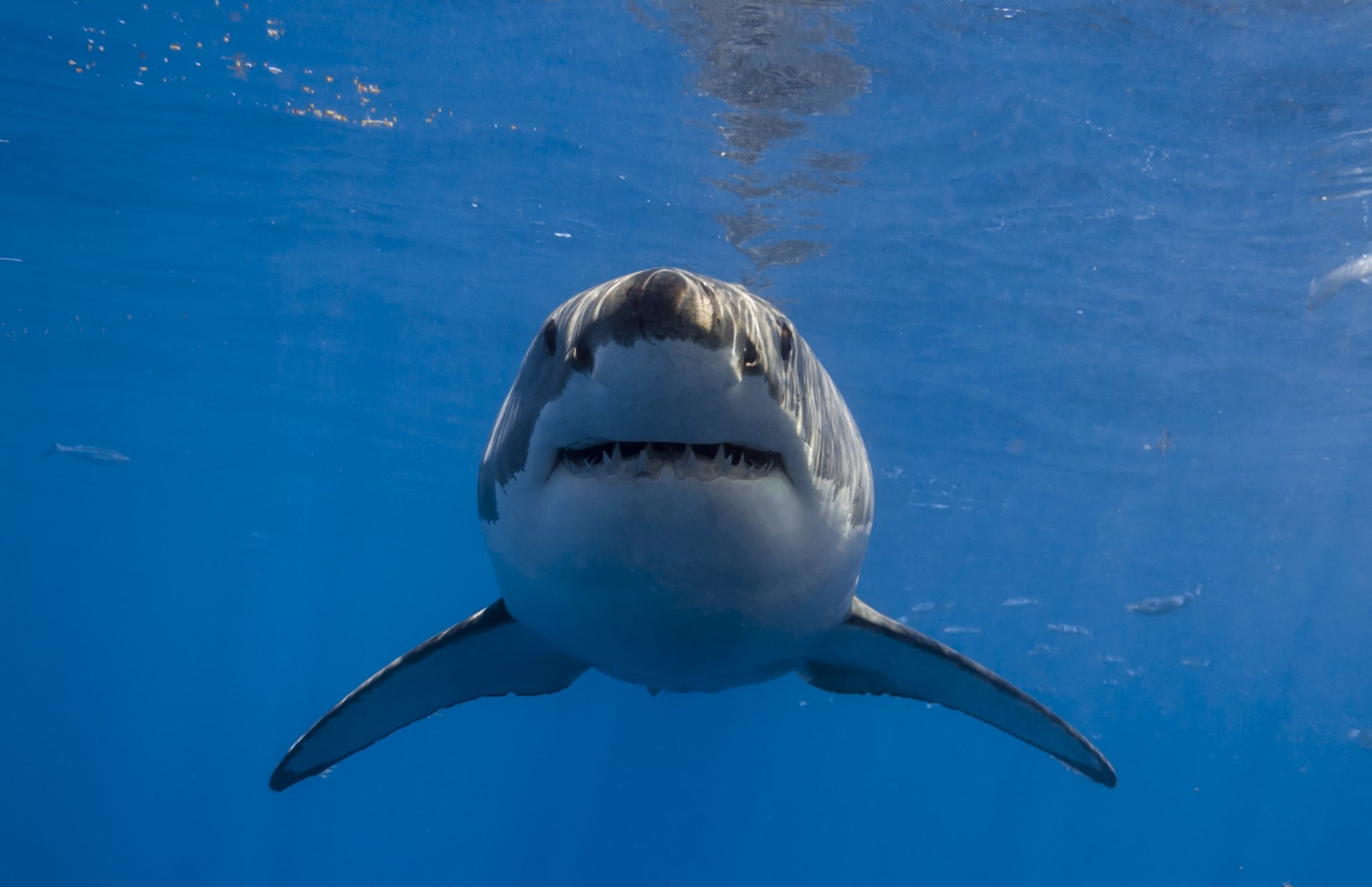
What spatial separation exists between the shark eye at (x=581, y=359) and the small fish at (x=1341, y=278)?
17.8m

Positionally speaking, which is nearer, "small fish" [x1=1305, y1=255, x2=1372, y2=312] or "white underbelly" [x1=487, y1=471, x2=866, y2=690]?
"white underbelly" [x1=487, y1=471, x2=866, y2=690]

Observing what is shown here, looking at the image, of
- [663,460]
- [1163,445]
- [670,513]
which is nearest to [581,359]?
[663,460]

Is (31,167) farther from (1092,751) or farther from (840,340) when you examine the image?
(1092,751)

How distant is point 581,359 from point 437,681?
3.35 metres

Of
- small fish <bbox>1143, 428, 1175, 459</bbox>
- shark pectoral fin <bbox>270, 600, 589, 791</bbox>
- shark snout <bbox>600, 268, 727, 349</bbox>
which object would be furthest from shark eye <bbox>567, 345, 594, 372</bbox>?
small fish <bbox>1143, 428, 1175, 459</bbox>

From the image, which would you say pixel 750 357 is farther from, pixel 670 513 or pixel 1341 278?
pixel 1341 278

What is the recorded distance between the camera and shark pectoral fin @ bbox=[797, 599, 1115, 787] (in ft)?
14.3

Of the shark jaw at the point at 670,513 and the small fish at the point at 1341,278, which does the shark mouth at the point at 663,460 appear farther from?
the small fish at the point at 1341,278

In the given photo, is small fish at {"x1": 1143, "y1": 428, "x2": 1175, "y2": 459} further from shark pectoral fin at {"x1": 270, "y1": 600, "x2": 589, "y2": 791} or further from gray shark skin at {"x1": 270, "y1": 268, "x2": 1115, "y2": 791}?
gray shark skin at {"x1": 270, "y1": 268, "x2": 1115, "y2": 791}

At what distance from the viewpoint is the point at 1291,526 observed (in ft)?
104

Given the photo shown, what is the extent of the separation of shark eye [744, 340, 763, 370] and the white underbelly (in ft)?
1.19

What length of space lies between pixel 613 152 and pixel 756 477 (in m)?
12.3

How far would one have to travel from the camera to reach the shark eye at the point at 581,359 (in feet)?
7.14

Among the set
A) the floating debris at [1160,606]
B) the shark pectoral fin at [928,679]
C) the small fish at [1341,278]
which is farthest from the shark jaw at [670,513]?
the small fish at [1341,278]
